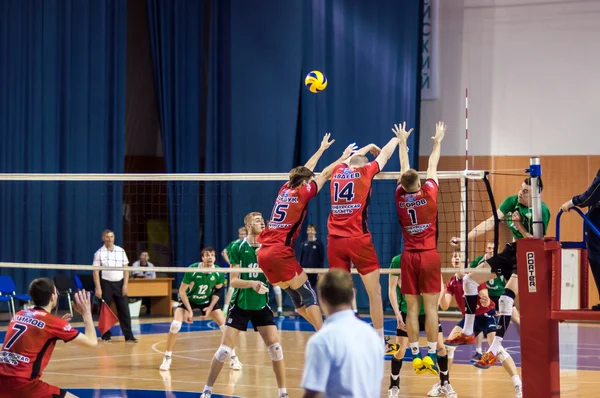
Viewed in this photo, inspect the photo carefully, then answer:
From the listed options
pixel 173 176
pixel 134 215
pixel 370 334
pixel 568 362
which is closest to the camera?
pixel 370 334

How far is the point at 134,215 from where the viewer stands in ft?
77.9

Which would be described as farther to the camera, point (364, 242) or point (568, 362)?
point (568, 362)

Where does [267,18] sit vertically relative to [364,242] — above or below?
above

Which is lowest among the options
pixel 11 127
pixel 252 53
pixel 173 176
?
pixel 173 176

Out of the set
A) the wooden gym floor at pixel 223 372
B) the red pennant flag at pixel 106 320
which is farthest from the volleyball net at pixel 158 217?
the red pennant flag at pixel 106 320

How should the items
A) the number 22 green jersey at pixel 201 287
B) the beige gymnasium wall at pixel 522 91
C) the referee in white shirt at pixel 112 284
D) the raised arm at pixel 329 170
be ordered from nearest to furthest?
the raised arm at pixel 329 170 < the number 22 green jersey at pixel 201 287 < the referee in white shirt at pixel 112 284 < the beige gymnasium wall at pixel 522 91

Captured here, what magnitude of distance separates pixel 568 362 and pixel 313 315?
6185mm

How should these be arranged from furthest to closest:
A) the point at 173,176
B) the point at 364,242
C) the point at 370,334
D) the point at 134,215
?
the point at 134,215 → the point at 173,176 → the point at 364,242 → the point at 370,334

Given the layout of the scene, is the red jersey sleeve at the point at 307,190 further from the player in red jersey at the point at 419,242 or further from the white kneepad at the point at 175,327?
the white kneepad at the point at 175,327

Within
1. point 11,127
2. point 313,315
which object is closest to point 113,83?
point 11,127

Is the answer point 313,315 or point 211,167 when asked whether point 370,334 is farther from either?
point 211,167

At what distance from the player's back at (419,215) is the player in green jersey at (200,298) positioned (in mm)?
4655

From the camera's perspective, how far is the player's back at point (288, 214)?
9.34 metres

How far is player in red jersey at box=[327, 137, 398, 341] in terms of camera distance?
927 centimetres
